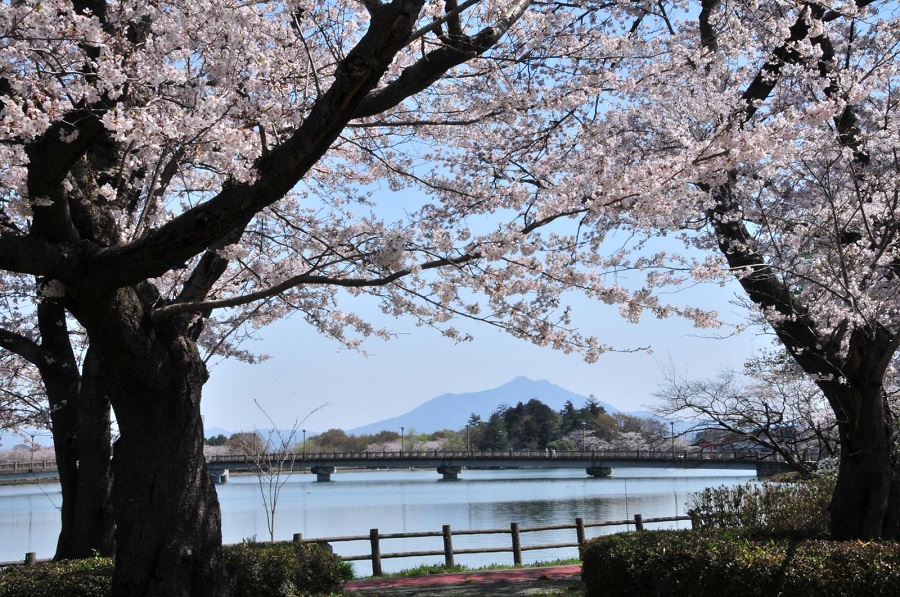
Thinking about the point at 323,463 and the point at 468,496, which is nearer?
the point at 468,496

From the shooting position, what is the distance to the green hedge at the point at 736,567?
6043 millimetres

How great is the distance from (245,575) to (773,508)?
7004mm

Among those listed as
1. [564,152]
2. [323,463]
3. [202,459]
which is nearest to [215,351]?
[202,459]

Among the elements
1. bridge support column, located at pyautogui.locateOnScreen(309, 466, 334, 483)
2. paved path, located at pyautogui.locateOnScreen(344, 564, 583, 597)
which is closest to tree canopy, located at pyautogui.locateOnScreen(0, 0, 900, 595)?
paved path, located at pyautogui.locateOnScreen(344, 564, 583, 597)

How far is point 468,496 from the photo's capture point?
151 ft

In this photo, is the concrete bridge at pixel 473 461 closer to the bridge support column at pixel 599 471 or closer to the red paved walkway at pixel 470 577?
the bridge support column at pixel 599 471

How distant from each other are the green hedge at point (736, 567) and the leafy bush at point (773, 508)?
1.44 metres

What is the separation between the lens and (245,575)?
7.43 m

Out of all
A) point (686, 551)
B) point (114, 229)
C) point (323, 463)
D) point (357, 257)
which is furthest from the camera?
point (323, 463)

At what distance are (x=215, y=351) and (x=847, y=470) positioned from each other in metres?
8.28

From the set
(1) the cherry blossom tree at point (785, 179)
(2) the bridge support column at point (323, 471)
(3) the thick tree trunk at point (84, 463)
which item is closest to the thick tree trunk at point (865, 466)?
(1) the cherry blossom tree at point (785, 179)

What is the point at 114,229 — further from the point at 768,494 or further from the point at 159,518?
the point at 768,494

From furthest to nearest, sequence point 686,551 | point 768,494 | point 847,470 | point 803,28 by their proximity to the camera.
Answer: point 768,494, point 803,28, point 847,470, point 686,551

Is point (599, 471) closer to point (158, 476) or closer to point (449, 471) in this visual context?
point (449, 471)
